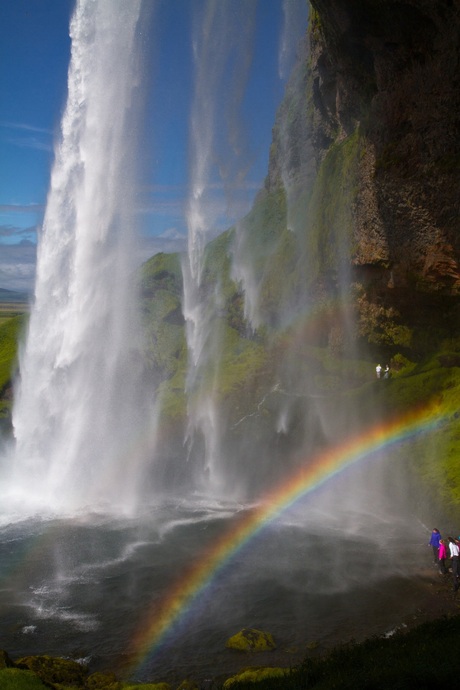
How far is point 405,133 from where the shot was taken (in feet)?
86.1

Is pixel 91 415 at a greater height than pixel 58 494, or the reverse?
pixel 91 415

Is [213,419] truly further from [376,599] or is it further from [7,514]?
[376,599]

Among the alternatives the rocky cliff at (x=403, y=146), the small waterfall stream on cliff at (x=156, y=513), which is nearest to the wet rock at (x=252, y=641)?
the small waterfall stream on cliff at (x=156, y=513)

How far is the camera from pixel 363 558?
2066 cm

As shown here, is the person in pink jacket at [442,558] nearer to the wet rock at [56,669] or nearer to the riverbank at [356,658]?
the riverbank at [356,658]

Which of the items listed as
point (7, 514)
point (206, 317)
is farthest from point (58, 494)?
point (206, 317)

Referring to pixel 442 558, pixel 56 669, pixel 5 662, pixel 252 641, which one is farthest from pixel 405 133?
pixel 5 662

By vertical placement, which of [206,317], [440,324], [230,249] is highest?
[230,249]

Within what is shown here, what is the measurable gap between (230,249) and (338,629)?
159 ft

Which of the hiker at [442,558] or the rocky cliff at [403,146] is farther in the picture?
the rocky cliff at [403,146]

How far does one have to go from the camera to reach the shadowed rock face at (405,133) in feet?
77.7

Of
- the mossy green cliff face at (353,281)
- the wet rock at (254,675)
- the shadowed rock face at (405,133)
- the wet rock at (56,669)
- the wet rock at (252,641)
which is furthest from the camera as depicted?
the mossy green cliff face at (353,281)

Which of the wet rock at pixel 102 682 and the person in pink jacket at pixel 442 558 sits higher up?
the person in pink jacket at pixel 442 558

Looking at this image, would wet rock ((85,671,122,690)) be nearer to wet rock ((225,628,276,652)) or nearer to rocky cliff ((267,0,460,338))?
wet rock ((225,628,276,652))
